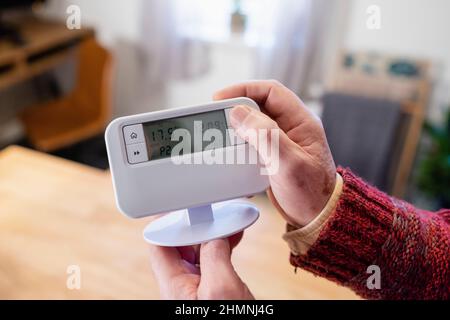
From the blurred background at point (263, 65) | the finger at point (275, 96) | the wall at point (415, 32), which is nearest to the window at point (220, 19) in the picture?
the blurred background at point (263, 65)

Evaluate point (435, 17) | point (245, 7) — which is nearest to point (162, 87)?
point (245, 7)

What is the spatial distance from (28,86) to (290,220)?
112 inches

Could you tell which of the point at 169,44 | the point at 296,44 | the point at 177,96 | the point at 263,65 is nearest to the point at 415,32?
the point at 296,44

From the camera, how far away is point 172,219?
74cm

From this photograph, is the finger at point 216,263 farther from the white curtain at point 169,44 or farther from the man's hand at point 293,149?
the white curtain at point 169,44

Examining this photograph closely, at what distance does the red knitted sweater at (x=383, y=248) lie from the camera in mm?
671

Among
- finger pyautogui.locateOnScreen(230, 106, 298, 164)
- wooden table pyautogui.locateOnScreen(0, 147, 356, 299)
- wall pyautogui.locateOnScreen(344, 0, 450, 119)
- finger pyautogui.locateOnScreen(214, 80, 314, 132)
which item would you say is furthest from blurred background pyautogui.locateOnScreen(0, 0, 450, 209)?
finger pyautogui.locateOnScreen(230, 106, 298, 164)

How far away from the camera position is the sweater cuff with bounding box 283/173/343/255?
68cm

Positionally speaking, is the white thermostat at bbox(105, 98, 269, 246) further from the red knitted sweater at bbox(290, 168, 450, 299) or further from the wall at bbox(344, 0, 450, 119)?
the wall at bbox(344, 0, 450, 119)

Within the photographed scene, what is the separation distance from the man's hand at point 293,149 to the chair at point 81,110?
176cm

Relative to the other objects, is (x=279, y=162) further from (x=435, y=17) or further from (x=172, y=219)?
(x=435, y=17)

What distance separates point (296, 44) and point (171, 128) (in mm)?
1834

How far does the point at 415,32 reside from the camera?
2.15 meters

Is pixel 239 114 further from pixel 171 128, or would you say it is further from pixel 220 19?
pixel 220 19
